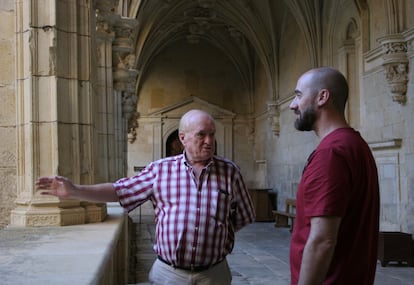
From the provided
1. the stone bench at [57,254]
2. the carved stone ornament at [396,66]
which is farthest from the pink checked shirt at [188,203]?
the carved stone ornament at [396,66]

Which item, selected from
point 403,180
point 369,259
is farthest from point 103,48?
point 369,259

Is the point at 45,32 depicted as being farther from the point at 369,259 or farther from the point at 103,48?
the point at 103,48

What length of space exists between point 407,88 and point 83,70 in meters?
6.92

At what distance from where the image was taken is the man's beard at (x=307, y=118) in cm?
193

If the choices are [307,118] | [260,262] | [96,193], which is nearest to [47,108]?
[96,193]

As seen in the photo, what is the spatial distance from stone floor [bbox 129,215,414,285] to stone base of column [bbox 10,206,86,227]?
3.31m

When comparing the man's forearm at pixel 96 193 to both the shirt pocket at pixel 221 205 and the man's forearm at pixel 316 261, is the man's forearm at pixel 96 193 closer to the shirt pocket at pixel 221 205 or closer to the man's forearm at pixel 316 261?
the shirt pocket at pixel 221 205

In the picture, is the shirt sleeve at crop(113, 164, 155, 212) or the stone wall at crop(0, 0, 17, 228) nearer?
the shirt sleeve at crop(113, 164, 155, 212)

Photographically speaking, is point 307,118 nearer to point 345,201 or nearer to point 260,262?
point 345,201

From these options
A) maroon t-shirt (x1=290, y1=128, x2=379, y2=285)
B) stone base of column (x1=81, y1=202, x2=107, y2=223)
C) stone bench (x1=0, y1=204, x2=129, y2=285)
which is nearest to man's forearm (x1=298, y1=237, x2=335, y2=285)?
maroon t-shirt (x1=290, y1=128, x2=379, y2=285)

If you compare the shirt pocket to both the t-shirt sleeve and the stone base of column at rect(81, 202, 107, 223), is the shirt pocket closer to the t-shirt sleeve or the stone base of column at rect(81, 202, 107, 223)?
the t-shirt sleeve

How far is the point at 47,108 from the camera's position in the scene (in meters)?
3.95

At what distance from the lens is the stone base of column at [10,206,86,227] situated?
12.3 feet

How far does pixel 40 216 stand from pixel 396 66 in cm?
760
